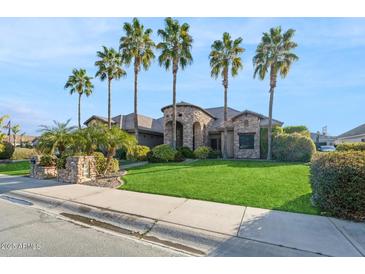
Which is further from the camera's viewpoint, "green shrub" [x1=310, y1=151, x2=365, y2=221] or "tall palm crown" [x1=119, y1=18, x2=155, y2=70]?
"tall palm crown" [x1=119, y1=18, x2=155, y2=70]

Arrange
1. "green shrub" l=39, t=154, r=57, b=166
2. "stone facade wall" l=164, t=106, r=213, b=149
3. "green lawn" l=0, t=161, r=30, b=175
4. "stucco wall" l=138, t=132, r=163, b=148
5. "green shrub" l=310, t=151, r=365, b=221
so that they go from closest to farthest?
"green shrub" l=310, t=151, r=365, b=221, "green shrub" l=39, t=154, r=57, b=166, "green lawn" l=0, t=161, r=30, b=175, "stone facade wall" l=164, t=106, r=213, b=149, "stucco wall" l=138, t=132, r=163, b=148

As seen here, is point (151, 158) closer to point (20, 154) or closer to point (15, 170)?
point (15, 170)

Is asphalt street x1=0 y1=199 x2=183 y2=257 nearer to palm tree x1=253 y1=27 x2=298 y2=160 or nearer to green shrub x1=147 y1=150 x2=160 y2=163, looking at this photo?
green shrub x1=147 y1=150 x2=160 y2=163

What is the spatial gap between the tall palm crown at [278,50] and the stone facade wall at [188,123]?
8.45 meters

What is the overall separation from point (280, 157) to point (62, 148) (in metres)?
17.6

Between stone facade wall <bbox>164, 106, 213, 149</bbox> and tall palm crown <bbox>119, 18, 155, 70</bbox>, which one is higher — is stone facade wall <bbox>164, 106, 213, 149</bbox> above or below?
below

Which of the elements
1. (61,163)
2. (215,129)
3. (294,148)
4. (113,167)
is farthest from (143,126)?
(294,148)

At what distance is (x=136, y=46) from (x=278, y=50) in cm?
1308

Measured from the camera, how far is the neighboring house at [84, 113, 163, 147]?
26812 mm

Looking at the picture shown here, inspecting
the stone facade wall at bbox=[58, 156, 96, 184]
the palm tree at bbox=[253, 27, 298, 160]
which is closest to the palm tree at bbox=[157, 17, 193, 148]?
the palm tree at bbox=[253, 27, 298, 160]

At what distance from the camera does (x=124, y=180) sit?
11.0 m

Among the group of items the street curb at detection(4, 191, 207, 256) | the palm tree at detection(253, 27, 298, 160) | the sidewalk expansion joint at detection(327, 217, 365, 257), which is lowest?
the street curb at detection(4, 191, 207, 256)

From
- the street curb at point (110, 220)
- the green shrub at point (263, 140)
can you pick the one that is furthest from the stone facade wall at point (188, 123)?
the street curb at point (110, 220)

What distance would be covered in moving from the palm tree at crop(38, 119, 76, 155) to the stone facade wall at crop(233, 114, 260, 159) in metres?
16.1
